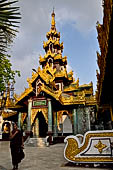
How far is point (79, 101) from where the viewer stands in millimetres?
16359

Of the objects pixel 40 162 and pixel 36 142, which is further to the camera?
pixel 36 142

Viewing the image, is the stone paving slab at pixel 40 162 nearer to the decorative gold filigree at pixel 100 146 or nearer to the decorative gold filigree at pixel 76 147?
the decorative gold filigree at pixel 76 147

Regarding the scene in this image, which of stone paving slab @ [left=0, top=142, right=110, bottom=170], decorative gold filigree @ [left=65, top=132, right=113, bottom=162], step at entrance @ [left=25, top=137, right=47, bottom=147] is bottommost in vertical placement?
step at entrance @ [left=25, top=137, right=47, bottom=147]

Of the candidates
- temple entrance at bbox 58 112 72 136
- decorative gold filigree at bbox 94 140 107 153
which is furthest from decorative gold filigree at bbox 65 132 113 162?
temple entrance at bbox 58 112 72 136

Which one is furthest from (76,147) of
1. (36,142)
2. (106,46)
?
(36,142)

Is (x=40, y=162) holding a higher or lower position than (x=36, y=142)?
higher

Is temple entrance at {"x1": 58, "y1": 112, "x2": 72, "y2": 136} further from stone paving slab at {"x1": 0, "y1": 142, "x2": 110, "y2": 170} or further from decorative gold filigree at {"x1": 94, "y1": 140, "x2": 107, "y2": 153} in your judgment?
decorative gold filigree at {"x1": 94, "y1": 140, "x2": 107, "y2": 153}

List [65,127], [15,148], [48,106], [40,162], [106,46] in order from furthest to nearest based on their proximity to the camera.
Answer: [65,127] → [48,106] → [40,162] → [15,148] → [106,46]

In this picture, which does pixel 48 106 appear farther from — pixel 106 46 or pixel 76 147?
pixel 106 46

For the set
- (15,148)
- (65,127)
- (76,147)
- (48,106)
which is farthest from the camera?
(65,127)

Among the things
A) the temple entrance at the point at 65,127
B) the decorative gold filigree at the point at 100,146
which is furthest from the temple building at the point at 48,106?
the decorative gold filigree at the point at 100,146

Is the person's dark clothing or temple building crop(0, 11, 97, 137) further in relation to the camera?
temple building crop(0, 11, 97, 137)

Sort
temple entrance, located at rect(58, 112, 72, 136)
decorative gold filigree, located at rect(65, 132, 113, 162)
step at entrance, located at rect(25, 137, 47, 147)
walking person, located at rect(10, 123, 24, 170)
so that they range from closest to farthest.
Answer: walking person, located at rect(10, 123, 24, 170)
decorative gold filigree, located at rect(65, 132, 113, 162)
step at entrance, located at rect(25, 137, 47, 147)
temple entrance, located at rect(58, 112, 72, 136)

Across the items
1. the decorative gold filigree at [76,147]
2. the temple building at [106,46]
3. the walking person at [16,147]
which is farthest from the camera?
the decorative gold filigree at [76,147]
